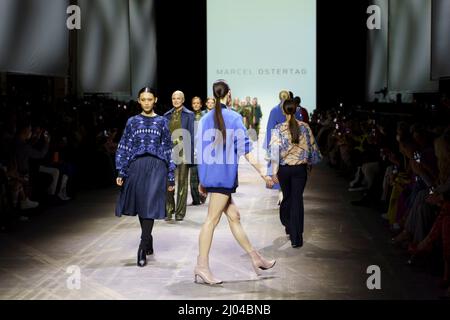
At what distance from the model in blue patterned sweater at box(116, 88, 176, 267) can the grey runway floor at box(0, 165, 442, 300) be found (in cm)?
46

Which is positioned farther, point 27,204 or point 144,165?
point 27,204

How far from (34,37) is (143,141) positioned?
18.0 ft

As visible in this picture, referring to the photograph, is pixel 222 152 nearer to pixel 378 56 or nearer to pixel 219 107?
pixel 219 107

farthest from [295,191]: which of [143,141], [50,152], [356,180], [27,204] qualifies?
[356,180]

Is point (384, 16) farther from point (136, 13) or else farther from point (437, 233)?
point (437, 233)

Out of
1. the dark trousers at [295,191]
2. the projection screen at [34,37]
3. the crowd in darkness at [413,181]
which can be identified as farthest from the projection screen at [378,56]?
the dark trousers at [295,191]

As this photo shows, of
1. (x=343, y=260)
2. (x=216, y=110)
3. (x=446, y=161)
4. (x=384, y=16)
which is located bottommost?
(x=343, y=260)

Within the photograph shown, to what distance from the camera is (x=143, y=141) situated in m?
5.84

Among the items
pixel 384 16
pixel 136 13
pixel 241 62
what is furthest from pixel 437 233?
pixel 241 62

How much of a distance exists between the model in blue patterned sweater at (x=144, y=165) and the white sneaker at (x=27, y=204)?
122 inches

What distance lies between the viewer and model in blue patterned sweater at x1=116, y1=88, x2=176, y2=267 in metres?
5.85

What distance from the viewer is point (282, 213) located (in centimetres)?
713
